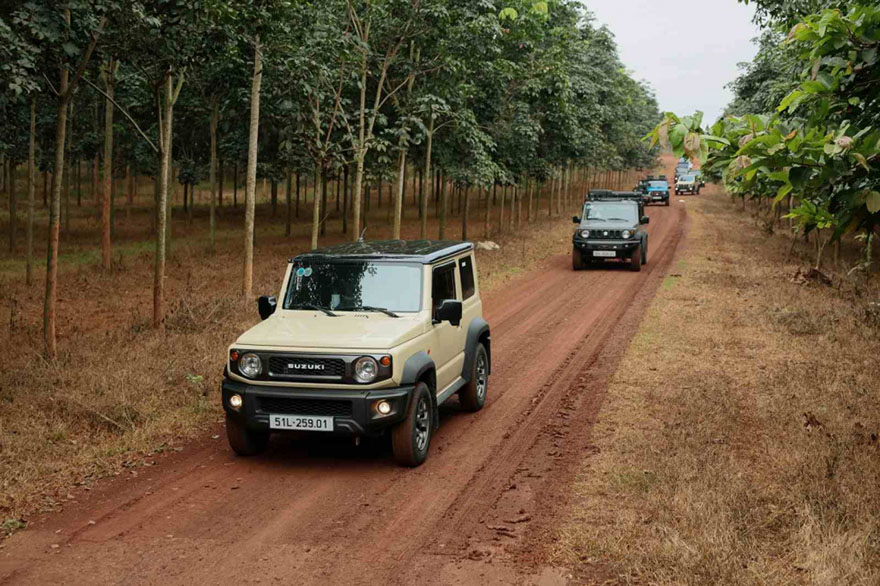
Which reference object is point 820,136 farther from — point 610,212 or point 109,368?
point 610,212

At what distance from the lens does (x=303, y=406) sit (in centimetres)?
716

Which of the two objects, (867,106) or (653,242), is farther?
(653,242)

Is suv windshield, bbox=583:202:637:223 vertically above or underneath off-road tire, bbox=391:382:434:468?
above

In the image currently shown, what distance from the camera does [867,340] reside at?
12859 mm

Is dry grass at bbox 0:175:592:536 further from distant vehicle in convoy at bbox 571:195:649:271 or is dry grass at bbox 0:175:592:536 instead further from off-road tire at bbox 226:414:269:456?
distant vehicle in convoy at bbox 571:195:649:271

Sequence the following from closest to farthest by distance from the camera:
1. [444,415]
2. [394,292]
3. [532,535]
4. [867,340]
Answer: [532,535] < [394,292] < [444,415] < [867,340]

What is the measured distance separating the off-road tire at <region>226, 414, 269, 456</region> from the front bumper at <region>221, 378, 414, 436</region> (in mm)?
234

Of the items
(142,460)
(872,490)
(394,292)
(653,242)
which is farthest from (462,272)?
(653,242)

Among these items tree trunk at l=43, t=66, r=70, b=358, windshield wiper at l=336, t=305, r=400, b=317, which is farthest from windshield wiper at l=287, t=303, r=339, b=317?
tree trunk at l=43, t=66, r=70, b=358

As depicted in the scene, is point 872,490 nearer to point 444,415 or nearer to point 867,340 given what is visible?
point 444,415

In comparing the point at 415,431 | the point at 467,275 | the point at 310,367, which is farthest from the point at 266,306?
the point at 467,275

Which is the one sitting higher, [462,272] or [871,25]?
[871,25]

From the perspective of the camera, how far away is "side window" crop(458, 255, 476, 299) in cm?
938

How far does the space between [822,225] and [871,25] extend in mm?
1758
